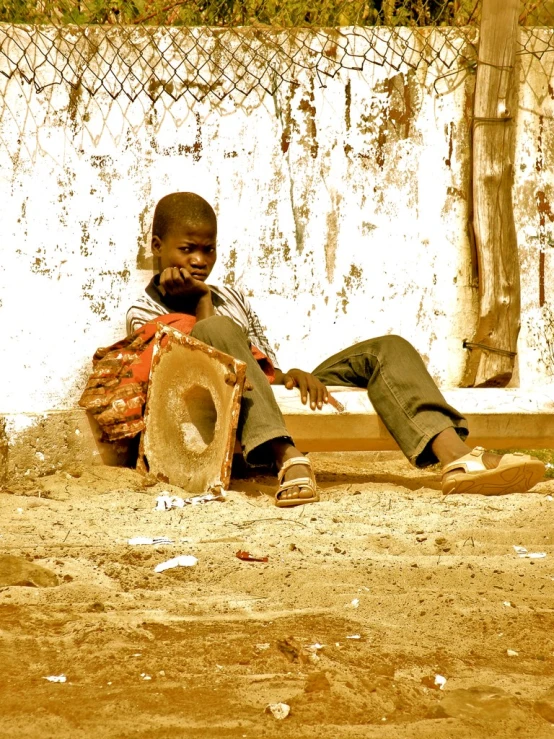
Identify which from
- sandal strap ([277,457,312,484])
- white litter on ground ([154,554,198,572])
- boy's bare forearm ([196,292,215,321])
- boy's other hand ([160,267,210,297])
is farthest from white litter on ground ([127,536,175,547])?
boy's other hand ([160,267,210,297])

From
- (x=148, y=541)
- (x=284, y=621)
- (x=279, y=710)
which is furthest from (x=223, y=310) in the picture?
(x=279, y=710)

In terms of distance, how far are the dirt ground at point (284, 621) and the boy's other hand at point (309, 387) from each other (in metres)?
0.61

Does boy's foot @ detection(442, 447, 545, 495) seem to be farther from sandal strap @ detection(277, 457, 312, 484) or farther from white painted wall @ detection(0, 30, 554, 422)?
white painted wall @ detection(0, 30, 554, 422)

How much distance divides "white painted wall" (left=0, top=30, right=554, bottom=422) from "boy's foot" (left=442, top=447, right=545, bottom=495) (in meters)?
1.21

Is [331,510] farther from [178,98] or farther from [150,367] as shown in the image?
[178,98]

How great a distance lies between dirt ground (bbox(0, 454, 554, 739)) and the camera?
1667 mm

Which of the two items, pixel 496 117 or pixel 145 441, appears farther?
pixel 496 117

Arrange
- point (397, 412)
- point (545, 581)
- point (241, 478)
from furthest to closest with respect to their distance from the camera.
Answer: point (241, 478), point (397, 412), point (545, 581)

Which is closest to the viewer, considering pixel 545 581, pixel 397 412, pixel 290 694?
pixel 290 694

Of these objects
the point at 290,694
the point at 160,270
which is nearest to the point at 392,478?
the point at 160,270

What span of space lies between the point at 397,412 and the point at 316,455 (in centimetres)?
122

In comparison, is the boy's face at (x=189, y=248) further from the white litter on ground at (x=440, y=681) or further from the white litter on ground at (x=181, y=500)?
the white litter on ground at (x=440, y=681)

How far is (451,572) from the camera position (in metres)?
2.55

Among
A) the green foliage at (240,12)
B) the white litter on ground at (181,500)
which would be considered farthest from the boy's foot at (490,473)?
the green foliage at (240,12)
